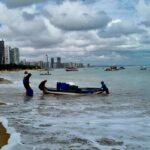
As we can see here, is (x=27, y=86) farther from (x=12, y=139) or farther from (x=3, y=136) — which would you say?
(x=12, y=139)

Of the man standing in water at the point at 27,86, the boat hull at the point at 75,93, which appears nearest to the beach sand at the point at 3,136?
the man standing in water at the point at 27,86

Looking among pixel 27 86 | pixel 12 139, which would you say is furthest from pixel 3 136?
pixel 27 86

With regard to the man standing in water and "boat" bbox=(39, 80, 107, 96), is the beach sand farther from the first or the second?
"boat" bbox=(39, 80, 107, 96)

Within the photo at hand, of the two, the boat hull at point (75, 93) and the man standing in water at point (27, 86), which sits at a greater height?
the man standing in water at point (27, 86)

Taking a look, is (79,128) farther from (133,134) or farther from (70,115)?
(70,115)

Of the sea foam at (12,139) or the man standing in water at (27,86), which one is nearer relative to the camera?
the sea foam at (12,139)

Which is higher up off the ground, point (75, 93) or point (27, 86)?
point (27, 86)

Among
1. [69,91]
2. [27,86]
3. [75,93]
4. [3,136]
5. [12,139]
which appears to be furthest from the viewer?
[69,91]

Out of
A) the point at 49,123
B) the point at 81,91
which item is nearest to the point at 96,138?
the point at 49,123

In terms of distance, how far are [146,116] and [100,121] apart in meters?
3.34

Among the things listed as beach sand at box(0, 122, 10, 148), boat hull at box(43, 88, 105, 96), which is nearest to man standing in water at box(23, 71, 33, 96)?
boat hull at box(43, 88, 105, 96)

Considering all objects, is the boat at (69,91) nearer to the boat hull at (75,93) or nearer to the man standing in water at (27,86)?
the boat hull at (75,93)

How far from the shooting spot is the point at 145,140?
14266 millimetres

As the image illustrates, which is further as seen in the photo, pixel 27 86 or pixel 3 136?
pixel 27 86
